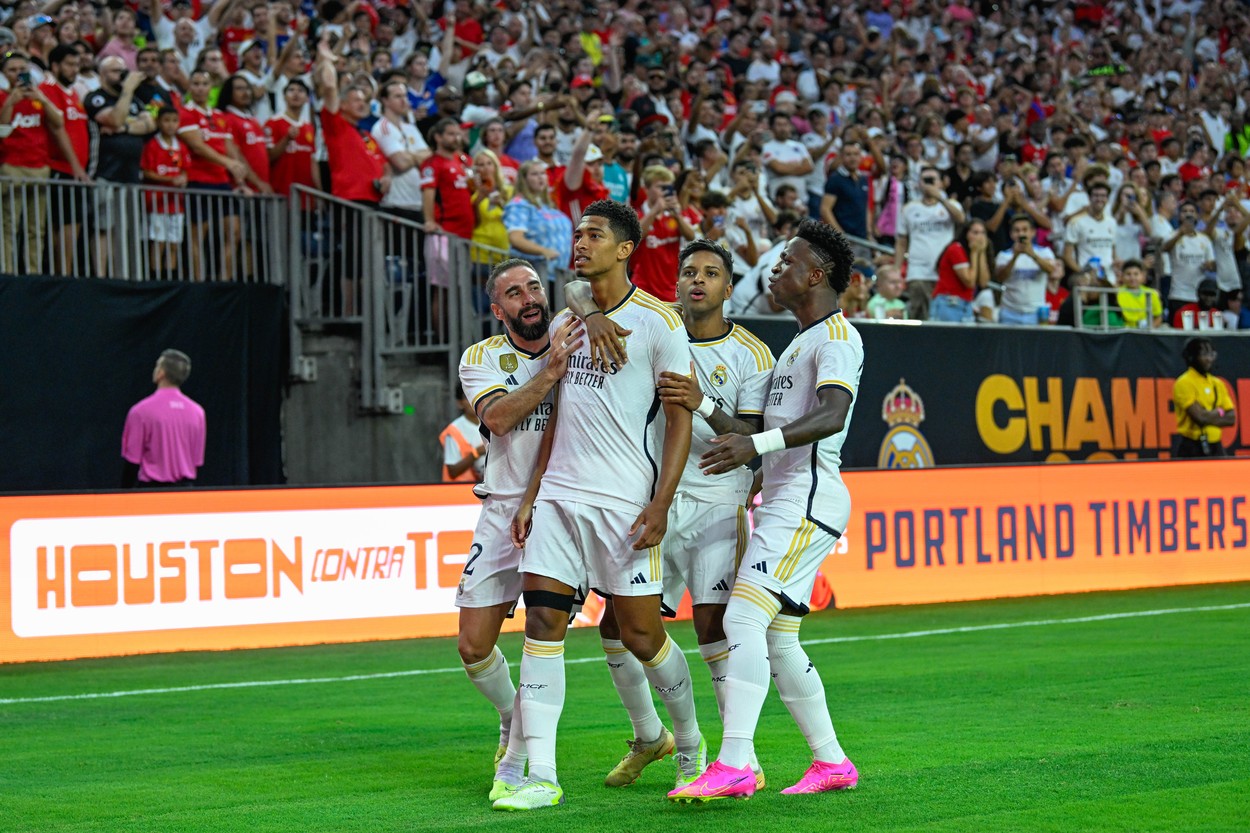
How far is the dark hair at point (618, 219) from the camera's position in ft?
21.9

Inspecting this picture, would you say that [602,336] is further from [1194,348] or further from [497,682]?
[1194,348]

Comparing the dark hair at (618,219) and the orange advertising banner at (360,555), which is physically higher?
the dark hair at (618,219)

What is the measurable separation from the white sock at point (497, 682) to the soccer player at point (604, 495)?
0.50 metres

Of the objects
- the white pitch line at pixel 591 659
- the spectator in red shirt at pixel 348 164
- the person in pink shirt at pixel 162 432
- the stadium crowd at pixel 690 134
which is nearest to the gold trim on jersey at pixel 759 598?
the white pitch line at pixel 591 659

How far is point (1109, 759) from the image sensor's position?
7.27m

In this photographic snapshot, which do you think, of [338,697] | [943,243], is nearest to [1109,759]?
[338,697]

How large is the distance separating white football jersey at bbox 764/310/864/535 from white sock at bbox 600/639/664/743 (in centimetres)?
90

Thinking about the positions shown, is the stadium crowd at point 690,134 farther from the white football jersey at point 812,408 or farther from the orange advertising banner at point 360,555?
the white football jersey at point 812,408

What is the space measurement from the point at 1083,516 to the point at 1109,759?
30.9 feet

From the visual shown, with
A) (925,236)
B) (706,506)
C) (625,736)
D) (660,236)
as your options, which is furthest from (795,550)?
(925,236)

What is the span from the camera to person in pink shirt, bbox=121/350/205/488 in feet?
46.9

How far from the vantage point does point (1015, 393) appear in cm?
1852

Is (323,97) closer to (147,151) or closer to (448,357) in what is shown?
(147,151)

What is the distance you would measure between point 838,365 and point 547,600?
151cm
